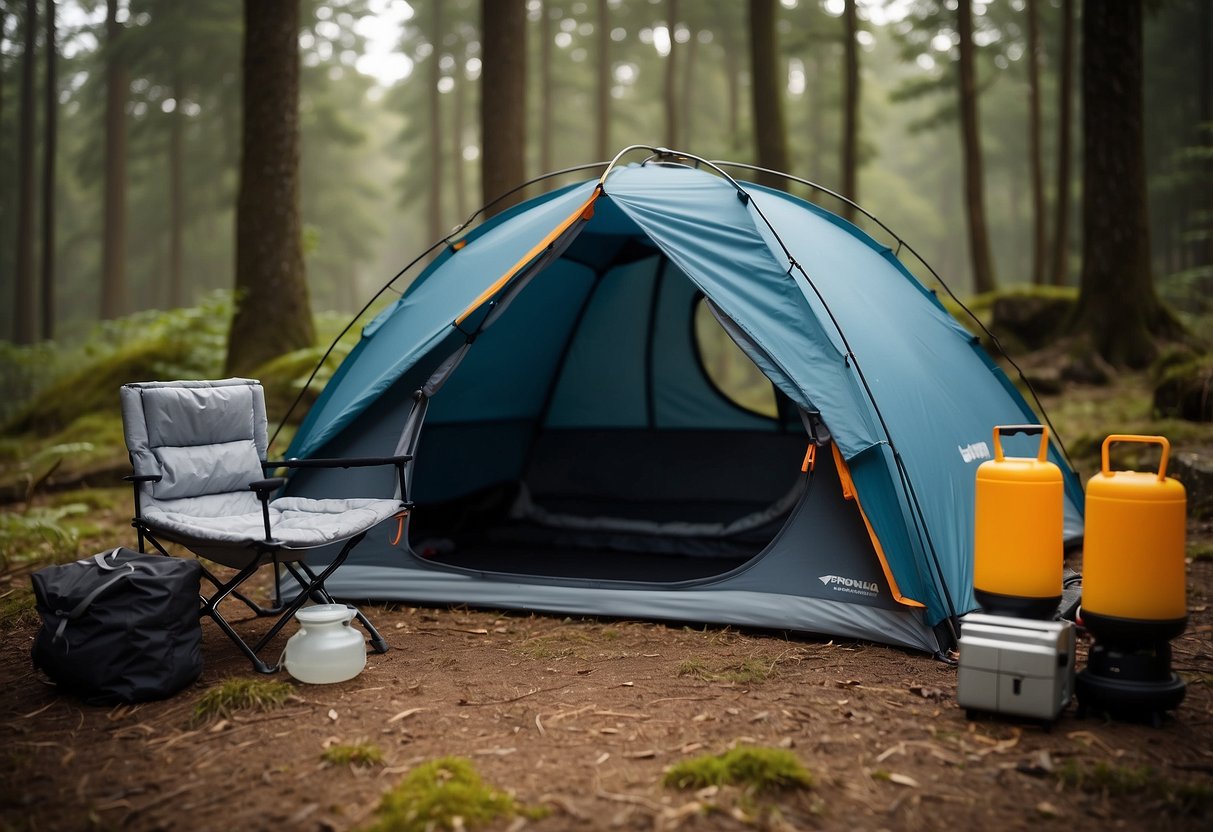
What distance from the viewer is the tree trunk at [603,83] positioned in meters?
15.2

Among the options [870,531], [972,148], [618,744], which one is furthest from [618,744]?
[972,148]

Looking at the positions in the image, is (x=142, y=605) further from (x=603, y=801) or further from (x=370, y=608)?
(x=603, y=801)

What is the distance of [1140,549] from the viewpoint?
8.23ft

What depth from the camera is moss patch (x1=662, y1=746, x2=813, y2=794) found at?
2.24m

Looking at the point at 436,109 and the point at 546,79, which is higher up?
the point at 546,79

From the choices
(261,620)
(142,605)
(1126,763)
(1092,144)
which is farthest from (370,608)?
(1092,144)

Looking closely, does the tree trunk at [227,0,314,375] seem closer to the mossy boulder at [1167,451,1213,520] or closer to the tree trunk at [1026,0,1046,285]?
the mossy boulder at [1167,451,1213,520]

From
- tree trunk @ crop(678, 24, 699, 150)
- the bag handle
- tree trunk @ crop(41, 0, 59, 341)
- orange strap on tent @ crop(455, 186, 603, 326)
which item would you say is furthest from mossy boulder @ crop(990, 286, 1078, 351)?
tree trunk @ crop(41, 0, 59, 341)

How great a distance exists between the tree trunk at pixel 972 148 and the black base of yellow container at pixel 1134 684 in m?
9.22

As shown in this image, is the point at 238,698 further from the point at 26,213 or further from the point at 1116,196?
the point at 26,213

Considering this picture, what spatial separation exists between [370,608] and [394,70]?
2019 cm

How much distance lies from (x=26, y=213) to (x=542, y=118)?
352 inches

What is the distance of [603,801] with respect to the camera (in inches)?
86.7

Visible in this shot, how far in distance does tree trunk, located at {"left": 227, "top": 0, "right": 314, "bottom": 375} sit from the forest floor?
356cm
